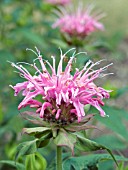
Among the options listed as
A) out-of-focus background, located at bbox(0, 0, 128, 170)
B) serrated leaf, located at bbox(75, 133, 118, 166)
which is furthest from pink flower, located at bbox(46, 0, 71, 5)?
serrated leaf, located at bbox(75, 133, 118, 166)

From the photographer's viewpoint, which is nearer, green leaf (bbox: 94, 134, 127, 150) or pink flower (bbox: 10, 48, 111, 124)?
pink flower (bbox: 10, 48, 111, 124)

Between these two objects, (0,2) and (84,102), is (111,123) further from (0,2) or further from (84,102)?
(0,2)

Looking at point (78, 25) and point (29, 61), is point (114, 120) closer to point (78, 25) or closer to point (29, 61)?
point (78, 25)

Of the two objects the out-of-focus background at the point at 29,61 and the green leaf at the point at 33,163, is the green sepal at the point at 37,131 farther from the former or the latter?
the out-of-focus background at the point at 29,61

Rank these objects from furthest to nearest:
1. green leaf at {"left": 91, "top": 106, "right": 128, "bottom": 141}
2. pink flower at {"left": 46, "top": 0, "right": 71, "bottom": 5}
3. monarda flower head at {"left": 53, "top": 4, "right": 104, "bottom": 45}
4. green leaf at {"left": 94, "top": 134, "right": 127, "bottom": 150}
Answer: pink flower at {"left": 46, "top": 0, "right": 71, "bottom": 5}, monarda flower head at {"left": 53, "top": 4, "right": 104, "bottom": 45}, green leaf at {"left": 94, "top": 134, "right": 127, "bottom": 150}, green leaf at {"left": 91, "top": 106, "right": 128, "bottom": 141}

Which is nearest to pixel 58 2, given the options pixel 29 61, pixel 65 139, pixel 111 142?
pixel 29 61

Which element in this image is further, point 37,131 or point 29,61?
point 29,61

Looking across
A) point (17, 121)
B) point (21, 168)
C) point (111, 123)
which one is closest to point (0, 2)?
point (17, 121)

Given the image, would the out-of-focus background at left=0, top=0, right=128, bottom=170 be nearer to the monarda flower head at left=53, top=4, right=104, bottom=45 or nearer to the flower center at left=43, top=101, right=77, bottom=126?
the monarda flower head at left=53, top=4, right=104, bottom=45
